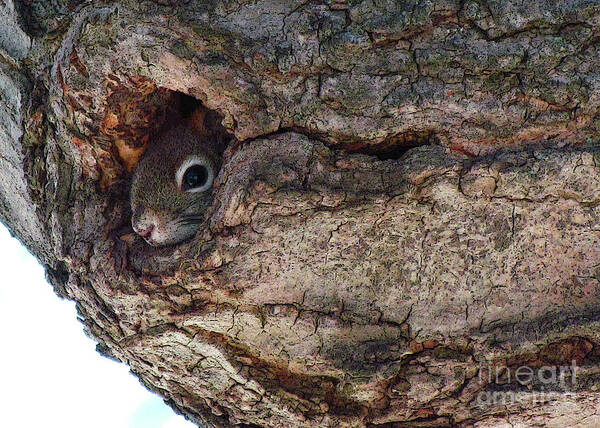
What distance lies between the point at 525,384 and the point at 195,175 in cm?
171

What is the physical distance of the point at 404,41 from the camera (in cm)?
225

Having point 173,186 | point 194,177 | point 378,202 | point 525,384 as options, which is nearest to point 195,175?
point 194,177

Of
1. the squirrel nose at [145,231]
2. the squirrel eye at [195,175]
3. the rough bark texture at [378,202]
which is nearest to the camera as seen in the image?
the rough bark texture at [378,202]

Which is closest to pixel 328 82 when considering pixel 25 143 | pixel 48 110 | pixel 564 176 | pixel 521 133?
pixel 521 133

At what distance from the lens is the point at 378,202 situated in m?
2.22

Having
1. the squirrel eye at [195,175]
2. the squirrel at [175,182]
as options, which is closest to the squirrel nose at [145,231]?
the squirrel at [175,182]

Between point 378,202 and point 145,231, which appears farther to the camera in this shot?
point 145,231

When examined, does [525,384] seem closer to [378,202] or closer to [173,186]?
[378,202]

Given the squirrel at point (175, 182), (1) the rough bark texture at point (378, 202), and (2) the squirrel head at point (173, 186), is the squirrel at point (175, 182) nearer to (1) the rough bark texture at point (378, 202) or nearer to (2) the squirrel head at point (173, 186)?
(2) the squirrel head at point (173, 186)

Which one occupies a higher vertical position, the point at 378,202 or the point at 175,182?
the point at 175,182

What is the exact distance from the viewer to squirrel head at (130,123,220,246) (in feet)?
8.66

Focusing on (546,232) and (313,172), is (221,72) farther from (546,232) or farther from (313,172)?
(546,232)

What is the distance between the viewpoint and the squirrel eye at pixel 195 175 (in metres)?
3.00

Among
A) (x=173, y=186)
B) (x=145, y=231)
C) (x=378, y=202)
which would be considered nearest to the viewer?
(x=378, y=202)
